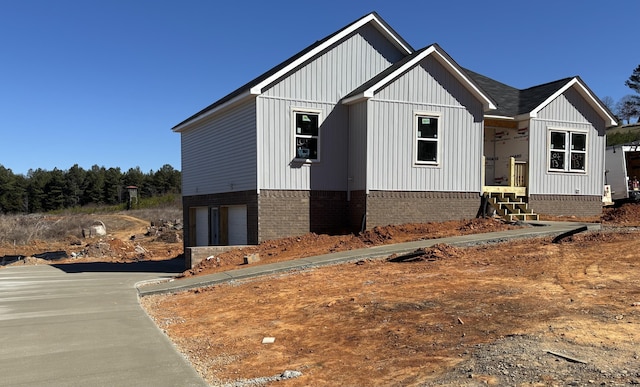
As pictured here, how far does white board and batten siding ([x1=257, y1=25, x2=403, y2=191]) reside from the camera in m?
15.6

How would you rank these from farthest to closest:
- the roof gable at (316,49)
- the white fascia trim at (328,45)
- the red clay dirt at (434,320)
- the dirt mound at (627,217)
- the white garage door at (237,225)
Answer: the white garage door at (237,225) → the roof gable at (316,49) → the white fascia trim at (328,45) → the dirt mound at (627,217) → the red clay dirt at (434,320)

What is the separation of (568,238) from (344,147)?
7508 mm

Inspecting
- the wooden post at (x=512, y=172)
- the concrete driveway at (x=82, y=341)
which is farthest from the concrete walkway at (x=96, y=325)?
the wooden post at (x=512, y=172)

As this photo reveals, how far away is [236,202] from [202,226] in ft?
17.5

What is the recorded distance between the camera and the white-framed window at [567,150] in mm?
18609

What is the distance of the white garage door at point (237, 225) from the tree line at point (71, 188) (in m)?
68.4

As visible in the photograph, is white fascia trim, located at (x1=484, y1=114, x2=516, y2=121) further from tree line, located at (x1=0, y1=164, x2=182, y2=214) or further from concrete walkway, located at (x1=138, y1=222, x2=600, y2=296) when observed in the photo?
tree line, located at (x1=0, y1=164, x2=182, y2=214)

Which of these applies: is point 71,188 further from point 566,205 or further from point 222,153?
point 566,205

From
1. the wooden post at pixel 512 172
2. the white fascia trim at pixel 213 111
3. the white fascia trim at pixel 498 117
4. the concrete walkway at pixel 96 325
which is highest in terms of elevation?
the white fascia trim at pixel 213 111

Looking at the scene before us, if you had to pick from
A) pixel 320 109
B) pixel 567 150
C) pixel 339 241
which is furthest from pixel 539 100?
pixel 339 241

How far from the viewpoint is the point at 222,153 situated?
18578 millimetres

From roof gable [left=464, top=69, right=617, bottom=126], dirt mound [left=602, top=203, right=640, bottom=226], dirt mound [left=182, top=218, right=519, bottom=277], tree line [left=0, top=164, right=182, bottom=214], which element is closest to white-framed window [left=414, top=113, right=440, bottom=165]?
dirt mound [left=182, top=218, right=519, bottom=277]

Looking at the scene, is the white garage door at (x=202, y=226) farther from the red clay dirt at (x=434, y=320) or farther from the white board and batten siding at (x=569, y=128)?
the white board and batten siding at (x=569, y=128)

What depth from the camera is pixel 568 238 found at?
41.0ft
